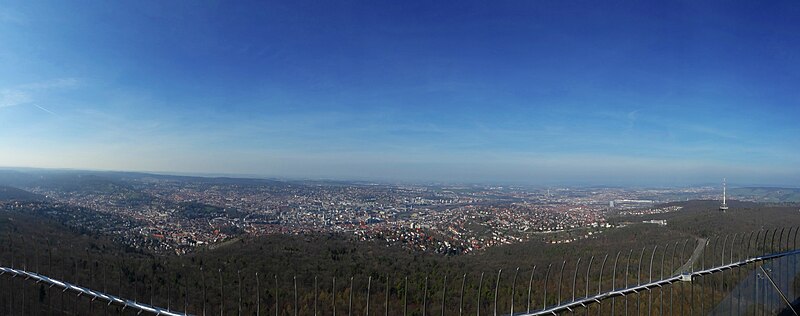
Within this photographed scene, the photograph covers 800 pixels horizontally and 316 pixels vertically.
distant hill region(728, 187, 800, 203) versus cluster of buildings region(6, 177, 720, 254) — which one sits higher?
distant hill region(728, 187, 800, 203)

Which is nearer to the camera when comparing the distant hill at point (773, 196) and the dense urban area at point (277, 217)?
the dense urban area at point (277, 217)

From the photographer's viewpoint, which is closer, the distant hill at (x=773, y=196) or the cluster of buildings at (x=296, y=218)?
the cluster of buildings at (x=296, y=218)

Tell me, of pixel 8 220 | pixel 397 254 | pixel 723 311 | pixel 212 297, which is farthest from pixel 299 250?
pixel 723 311

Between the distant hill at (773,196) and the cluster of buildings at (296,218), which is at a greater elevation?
the distant hill at (773,196)

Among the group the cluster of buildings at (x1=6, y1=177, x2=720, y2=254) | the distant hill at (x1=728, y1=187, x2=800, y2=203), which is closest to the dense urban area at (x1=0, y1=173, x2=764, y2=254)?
the cluster of buildings at (x1=6, y1=177, x2=720, y2=254)

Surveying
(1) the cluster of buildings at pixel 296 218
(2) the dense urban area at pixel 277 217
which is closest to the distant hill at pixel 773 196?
(2) the dense urban area at pixel 277 217

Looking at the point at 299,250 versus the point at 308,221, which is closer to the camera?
the point at 299,250

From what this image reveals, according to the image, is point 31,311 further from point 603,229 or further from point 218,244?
point 603,229

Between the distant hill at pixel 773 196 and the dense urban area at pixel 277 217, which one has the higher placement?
the distant hill at pixel 773 196

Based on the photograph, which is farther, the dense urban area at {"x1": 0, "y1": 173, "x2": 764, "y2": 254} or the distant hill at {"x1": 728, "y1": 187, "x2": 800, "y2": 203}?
the distant hill at {"x1": 728, "y1": 187, "x2": 800, "y2": 203}

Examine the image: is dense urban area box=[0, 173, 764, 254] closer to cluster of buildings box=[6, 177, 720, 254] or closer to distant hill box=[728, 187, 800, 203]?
cluster of buildings box=[6, 177, 720, 254]

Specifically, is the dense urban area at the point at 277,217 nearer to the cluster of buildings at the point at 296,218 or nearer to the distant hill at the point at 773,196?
the cluster of buildings at the point at 296,218
